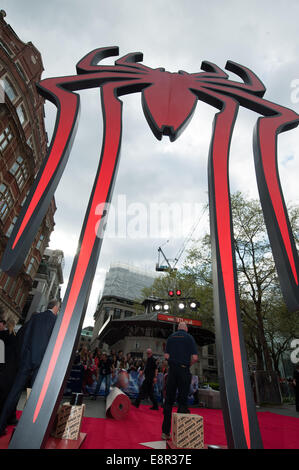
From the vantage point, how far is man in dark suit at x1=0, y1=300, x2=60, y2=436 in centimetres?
308

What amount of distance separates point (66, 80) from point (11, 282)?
2738 centimetres

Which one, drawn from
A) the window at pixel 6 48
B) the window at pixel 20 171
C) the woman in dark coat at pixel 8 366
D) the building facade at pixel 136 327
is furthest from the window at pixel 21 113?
the woman in dark coat at pixel 8 366

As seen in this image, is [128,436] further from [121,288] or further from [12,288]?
[121,288]

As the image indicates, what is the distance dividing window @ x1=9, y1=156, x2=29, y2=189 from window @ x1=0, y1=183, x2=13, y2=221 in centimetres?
153

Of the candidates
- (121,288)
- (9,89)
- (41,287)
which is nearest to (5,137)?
(9,89)

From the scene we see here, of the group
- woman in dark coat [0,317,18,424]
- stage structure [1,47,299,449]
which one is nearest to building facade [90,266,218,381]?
woman in dark coat [0,317,18,424]

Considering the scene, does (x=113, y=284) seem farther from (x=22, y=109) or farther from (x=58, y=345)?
(x=58, y=345)

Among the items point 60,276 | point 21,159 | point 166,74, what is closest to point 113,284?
point 60,276

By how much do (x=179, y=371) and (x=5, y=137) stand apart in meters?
20.9

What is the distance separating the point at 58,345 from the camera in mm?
2279

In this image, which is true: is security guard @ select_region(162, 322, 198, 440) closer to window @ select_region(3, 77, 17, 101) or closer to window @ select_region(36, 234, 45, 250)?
window @ select_region(3, 77, 17, 101)

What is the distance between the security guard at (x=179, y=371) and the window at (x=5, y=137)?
20.1 meters

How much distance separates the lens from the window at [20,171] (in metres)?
20.6

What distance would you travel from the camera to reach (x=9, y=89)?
1844 centimetres
